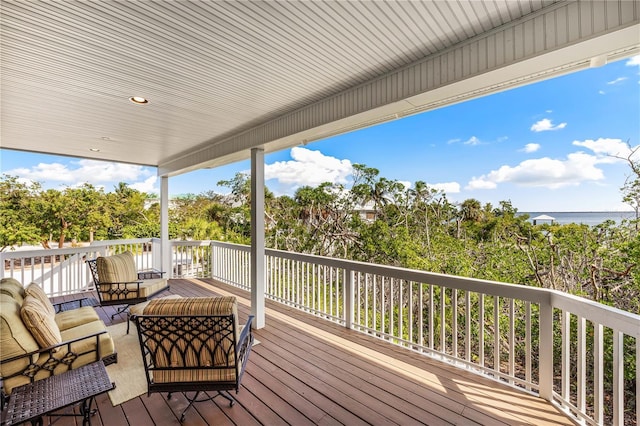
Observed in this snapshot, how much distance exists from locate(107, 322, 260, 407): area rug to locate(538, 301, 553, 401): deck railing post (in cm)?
297

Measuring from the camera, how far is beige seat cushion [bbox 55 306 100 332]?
10.1 ft

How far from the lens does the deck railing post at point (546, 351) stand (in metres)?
2.44

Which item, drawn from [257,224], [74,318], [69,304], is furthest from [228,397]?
[69,304]

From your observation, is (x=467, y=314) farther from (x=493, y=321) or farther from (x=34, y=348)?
(x=34, y=348)

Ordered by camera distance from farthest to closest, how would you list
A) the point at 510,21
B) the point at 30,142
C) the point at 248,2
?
the point at 30,142 < the point at 510,21 < the point at 248,2

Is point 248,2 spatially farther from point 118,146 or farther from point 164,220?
point 164,220

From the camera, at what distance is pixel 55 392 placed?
6.22 ft

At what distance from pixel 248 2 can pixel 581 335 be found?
3.40 metres

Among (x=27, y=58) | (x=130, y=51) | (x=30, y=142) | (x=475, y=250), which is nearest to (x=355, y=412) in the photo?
(x=130, y=51)

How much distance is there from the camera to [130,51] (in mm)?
2236

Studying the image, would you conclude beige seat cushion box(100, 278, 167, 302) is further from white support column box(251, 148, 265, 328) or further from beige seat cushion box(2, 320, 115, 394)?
white support column box(251, 148, 265, 328)

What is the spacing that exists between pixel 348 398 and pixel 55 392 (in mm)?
2150

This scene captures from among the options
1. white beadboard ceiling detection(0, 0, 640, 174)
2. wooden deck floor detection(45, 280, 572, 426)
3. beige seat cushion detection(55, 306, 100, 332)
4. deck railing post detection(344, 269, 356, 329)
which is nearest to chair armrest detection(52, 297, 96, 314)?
beige seat cushion detection(55, 306, 100, 332)

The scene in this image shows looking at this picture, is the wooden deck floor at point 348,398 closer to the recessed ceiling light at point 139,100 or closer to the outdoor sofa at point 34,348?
the outdoor sofa at point 34,348
